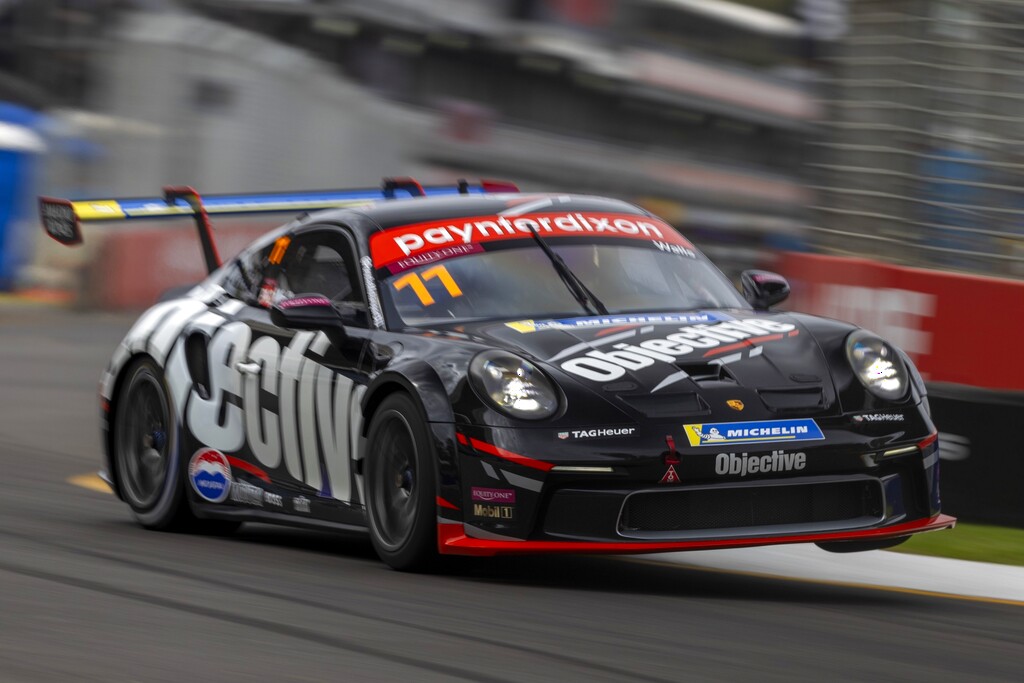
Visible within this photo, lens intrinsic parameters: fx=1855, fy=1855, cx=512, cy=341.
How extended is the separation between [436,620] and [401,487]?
104cm

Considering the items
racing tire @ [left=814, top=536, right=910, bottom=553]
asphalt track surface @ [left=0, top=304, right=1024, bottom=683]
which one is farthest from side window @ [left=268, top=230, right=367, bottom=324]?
racing tire @ [left=814, top=536, right=910, bottom=553]

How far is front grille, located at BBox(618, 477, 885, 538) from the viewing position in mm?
5742

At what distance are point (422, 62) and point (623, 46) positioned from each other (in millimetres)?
4009

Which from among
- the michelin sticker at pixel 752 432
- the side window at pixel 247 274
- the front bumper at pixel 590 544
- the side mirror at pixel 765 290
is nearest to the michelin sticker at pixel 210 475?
the side window at pixel 247 274

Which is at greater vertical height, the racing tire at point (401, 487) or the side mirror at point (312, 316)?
the side mirror at point (312, 316)

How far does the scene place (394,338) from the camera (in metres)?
6.41

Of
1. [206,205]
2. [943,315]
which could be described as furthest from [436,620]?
[943,315]

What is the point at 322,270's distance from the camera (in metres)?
7.27

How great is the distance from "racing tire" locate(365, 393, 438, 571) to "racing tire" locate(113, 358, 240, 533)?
1.68 metres

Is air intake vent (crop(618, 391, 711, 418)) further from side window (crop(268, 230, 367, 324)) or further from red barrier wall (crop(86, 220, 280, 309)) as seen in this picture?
red barrier wall (crop(86, 220, 280, 309))

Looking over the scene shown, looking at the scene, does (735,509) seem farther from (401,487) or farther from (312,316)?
(312,316)

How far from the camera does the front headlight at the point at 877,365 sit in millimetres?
6152

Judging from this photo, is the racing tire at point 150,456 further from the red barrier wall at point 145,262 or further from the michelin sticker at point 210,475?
the red barrier wall at point 145,262

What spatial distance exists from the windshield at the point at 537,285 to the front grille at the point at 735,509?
3.61 feet
